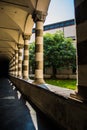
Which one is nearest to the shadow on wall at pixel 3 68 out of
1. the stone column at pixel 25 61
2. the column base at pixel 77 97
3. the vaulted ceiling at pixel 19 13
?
the vaulted ceiling at pixel 19 13

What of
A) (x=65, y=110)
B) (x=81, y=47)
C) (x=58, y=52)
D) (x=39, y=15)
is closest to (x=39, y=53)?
(x=39, y=15)

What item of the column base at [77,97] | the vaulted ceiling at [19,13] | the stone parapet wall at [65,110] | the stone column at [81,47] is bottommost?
the stone parapet wall at [65,110]

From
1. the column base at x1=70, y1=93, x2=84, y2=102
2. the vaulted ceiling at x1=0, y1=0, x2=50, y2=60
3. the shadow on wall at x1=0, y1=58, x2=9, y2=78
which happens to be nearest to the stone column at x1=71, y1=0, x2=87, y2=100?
the column base at x1=70, y1=93, x2=84, y2=102

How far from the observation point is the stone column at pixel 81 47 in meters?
3.12

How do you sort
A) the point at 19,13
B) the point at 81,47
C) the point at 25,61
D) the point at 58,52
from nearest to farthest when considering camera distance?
the point at 81,47
the point at 19,13
the point at 25,61
the point at 58,52

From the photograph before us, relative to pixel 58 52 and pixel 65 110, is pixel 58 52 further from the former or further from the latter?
pixel 65 110

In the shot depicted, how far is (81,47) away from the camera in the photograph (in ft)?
10.6

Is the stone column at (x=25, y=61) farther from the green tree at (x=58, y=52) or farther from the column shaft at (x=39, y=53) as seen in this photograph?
the green tree at (x=58, y=52)

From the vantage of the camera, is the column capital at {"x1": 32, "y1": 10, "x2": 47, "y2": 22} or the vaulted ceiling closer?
the column capital at {"x1": 32, "y1": 10, "x2": 47, "y2": 22}

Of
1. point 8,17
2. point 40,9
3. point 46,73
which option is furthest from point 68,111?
point 46,73

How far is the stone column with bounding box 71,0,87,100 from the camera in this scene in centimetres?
312

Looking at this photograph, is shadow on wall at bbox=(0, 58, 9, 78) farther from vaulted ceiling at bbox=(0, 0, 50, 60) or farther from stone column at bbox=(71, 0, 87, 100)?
stone column at bbox=(71, 0, 87, 100)

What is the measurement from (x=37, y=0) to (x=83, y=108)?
7.22 m

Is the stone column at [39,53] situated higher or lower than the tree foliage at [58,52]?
lower
